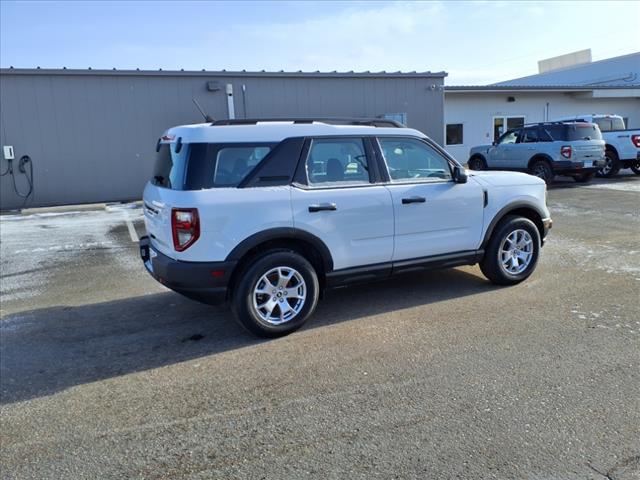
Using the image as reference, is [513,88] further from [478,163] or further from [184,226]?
[184,226]

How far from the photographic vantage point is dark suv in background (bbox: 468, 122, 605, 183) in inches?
580

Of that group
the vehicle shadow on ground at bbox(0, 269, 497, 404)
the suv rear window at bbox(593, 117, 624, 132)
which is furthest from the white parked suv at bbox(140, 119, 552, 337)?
the suv rear window at bbox(593, 117, 624, 132)

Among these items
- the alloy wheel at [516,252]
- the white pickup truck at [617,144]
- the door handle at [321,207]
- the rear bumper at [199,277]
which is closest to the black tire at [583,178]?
the white pickup truck at [617,144]

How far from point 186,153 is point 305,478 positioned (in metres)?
2.80

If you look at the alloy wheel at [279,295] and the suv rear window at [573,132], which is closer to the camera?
the alloy wheel at [279,295]

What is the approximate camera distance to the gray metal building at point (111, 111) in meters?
14.3

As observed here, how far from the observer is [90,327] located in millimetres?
5141

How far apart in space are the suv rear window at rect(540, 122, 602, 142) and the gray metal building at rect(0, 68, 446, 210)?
6.26m

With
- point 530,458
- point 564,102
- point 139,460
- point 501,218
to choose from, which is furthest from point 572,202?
point 564,102

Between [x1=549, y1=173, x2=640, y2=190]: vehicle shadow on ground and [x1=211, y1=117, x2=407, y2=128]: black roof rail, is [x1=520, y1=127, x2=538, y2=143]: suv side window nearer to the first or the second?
[x1=549, y1=173, x2=640, y2=190]: vehicle shadow on ground

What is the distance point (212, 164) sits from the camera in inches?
172

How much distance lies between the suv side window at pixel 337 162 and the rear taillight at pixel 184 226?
1136 millimetres

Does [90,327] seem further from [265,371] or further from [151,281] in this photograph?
[265,371]

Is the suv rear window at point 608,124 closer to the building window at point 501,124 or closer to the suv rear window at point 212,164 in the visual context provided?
→ the building window at point 501,124
